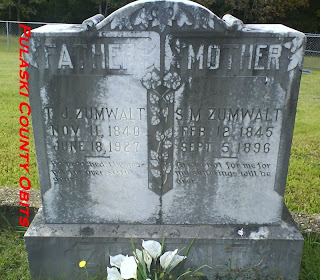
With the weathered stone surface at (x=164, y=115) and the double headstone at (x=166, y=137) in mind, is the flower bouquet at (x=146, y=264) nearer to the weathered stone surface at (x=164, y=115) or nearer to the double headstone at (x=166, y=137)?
the double headstone at (x=166, y=137)

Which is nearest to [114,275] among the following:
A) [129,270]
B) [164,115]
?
[129,270]

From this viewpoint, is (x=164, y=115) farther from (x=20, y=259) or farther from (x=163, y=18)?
(x=20, y=259)

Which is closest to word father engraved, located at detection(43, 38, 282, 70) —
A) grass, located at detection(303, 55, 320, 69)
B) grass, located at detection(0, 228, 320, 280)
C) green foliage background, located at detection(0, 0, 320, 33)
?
grass, located at detection(0, 228, 320, 280)

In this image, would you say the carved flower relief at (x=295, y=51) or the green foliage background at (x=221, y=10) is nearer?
the carved flower relief at (x=295, y=51)

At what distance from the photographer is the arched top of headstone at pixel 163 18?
239 cm

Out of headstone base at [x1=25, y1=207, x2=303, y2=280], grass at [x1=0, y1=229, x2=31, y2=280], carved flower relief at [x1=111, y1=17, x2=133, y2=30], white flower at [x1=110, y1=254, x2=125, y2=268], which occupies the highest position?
carved flower relief at [x1=111, y1=17, x2=133, y2=30]

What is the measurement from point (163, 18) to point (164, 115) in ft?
2.13

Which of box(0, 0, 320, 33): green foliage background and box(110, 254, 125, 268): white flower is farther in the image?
box(0, 0, 320, 33): green foliage background

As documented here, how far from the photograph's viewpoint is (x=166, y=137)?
2.71 meters

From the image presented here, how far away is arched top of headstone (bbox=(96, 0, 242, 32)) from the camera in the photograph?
2387 millimetres

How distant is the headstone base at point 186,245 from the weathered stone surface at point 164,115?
85mm

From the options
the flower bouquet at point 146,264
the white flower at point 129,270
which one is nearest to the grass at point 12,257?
the flower bouquet at point 146,264

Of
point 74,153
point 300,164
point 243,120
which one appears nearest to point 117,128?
point 74,153

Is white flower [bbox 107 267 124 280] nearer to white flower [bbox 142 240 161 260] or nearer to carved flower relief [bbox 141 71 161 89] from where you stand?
white flower [bbox 142 240 161 260]
